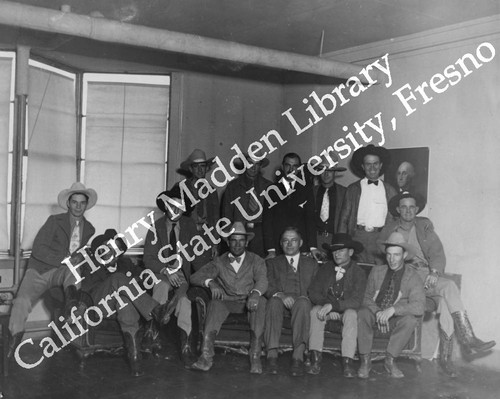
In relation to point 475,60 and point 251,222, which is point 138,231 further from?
point 475,60

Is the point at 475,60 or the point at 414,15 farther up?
the point at 414,15

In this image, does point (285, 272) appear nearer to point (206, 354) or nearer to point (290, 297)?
point (290, 297)

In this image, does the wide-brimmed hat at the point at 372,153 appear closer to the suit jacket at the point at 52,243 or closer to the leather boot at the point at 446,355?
the leather boot at the point at 446,355

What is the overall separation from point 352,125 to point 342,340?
9.01ft

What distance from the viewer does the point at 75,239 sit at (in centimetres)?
571

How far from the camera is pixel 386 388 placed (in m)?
4.73

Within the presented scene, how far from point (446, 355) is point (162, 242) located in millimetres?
2835

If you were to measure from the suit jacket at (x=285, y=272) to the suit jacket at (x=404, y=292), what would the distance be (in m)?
0.55

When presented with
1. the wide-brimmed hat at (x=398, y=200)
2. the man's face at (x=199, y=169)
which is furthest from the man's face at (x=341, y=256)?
the man's face at (x=199, y=169)

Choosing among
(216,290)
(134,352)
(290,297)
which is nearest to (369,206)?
(290,297)

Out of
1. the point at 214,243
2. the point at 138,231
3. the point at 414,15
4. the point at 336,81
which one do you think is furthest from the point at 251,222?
the point at 414,15

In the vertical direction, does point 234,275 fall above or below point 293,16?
below

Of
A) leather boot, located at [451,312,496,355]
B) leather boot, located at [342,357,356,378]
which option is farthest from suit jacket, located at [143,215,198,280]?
leather boot, located at [451,312,496,355]

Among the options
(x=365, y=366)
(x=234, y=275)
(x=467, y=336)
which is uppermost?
(x=234, y=275)
